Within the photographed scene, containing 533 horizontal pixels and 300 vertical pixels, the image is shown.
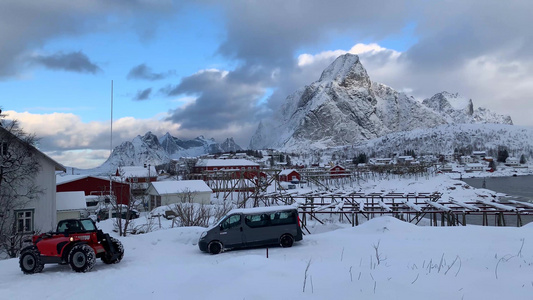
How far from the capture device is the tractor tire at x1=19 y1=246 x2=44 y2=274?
10320 millimetres

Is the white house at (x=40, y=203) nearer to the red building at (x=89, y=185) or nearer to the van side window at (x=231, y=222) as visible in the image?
the van side window at (x=231, y=222)

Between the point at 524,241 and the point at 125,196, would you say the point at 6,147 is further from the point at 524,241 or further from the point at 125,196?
the point at 125,196

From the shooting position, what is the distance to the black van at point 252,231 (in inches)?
519

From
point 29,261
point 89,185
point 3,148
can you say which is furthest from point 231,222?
point 89,185

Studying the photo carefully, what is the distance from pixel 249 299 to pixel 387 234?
29.2 ft

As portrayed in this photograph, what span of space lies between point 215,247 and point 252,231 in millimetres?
1401

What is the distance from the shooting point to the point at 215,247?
42.8 feet

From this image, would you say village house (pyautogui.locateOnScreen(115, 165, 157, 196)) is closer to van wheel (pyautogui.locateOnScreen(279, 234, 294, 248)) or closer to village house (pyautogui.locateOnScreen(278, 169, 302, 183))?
village house (pyautogui.locateOnScreen(278, 169, 302, 183))

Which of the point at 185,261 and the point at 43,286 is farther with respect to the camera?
the point at 185,261

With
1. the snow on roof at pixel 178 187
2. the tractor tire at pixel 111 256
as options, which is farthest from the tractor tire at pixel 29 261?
the snow on roof at pixel 178 187

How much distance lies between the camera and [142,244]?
13.9 m

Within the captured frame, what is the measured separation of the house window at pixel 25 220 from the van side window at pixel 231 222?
1447cm

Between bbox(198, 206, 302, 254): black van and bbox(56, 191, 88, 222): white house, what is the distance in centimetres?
1746

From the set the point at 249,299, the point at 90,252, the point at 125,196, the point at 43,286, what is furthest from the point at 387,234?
the point at 125,196
